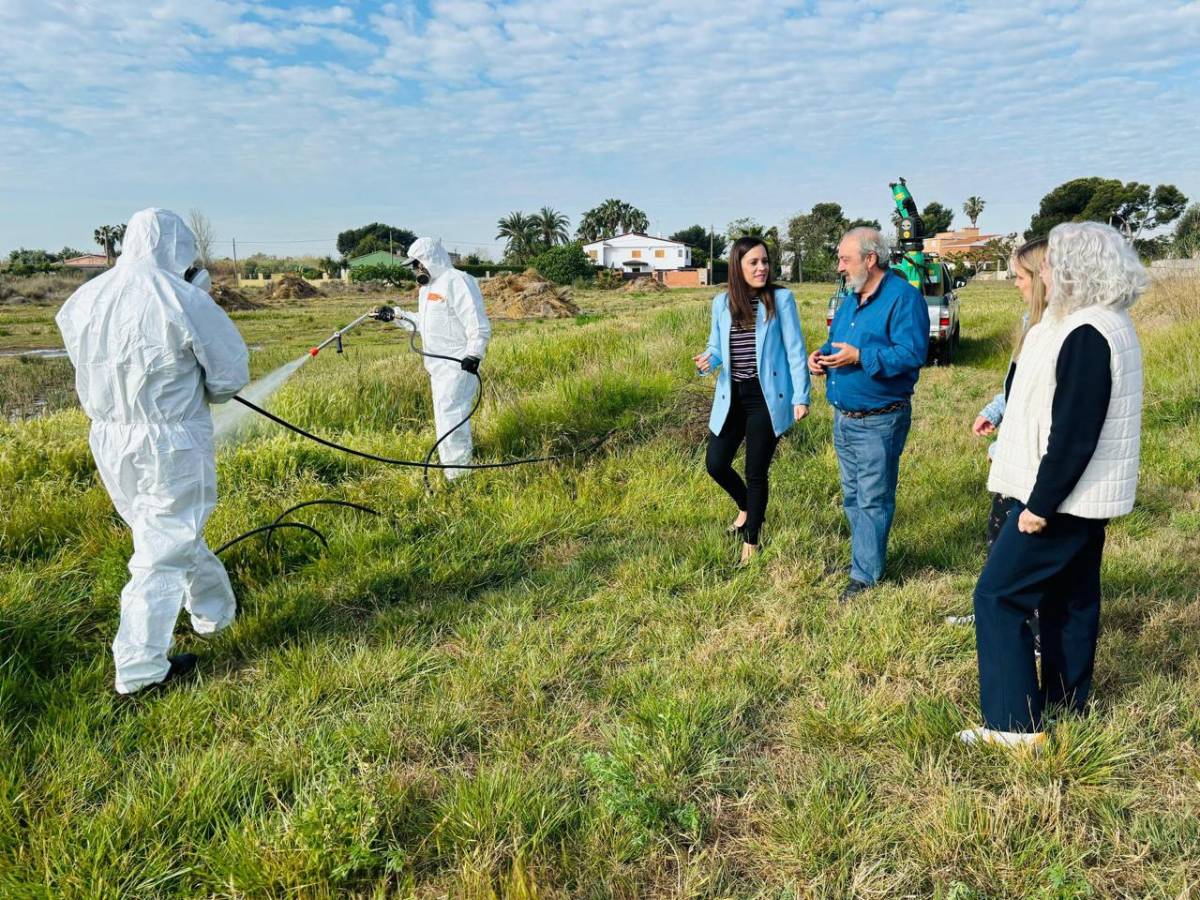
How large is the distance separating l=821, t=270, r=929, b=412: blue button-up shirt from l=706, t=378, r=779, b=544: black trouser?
1.54ft

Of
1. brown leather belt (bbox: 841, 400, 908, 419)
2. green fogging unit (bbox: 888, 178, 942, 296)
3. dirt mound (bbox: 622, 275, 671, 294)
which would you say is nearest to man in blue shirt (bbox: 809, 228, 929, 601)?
brown leather belt (bbox: 841, 400, 908, 419)

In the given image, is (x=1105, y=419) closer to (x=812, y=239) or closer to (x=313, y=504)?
Answer: (x=313, y=504)

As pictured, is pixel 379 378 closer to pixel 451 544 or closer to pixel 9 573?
pixel 451 544

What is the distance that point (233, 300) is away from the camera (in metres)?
37.2

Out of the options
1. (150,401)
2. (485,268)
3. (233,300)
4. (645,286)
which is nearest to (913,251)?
(150,401)

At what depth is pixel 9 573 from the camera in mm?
4031

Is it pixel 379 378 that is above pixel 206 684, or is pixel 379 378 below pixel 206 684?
above

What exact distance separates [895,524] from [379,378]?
17.5 ft

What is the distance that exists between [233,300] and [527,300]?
15143mm

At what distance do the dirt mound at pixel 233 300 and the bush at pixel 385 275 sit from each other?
601 inches

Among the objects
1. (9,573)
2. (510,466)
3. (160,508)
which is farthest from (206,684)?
(510,466)

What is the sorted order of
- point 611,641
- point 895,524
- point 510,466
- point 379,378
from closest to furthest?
1. point 611,641
2. point 895,524
3. point 510,466
4. point 379,378

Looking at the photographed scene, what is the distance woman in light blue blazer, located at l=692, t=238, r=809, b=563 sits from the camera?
4316 millimetres

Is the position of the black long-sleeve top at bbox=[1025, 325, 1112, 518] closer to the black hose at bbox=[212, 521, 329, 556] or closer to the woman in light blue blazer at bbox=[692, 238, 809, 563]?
the woman in light blue blazer at bbox=[692, 238, 809, 563]
